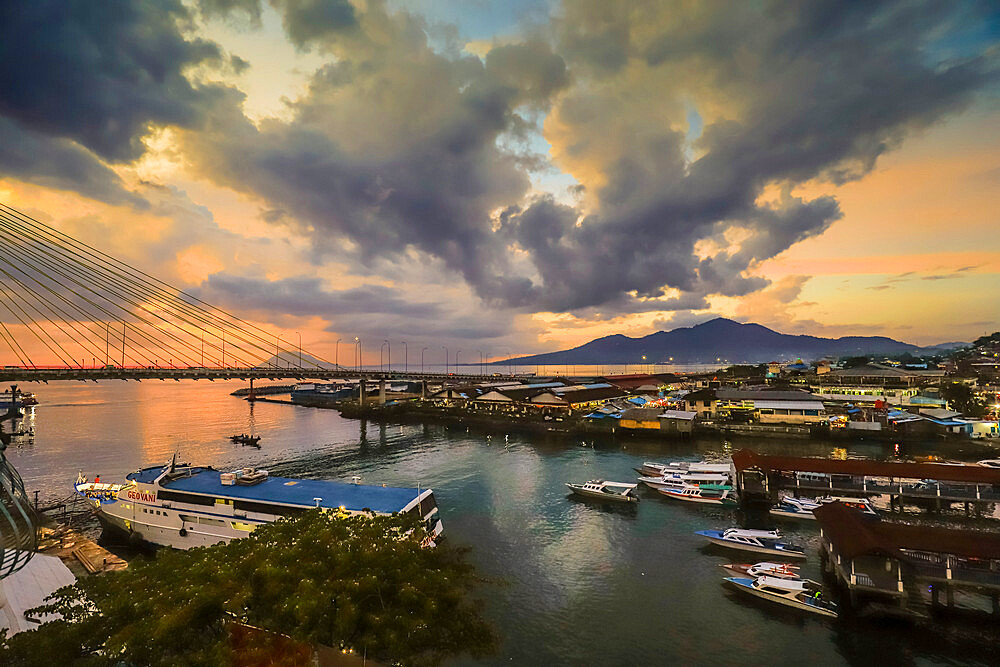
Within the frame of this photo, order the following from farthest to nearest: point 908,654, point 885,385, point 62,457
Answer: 1. point 885,385
2. point 62,457
3. point 908,654

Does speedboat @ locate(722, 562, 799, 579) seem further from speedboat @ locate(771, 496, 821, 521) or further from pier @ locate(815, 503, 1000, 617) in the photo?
speedboat @ locate(771, 496, 821, 521)

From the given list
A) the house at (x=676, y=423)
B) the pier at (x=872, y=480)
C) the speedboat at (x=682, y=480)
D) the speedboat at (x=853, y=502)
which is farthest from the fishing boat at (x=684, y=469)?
the house at (x=676, y=423)

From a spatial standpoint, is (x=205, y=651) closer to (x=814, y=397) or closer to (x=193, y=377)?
(x=193, y=377)

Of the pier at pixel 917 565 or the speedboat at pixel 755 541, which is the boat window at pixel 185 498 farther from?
the pier at pixel 917 565

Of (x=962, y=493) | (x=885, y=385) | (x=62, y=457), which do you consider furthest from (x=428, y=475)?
(x=885, y=385)

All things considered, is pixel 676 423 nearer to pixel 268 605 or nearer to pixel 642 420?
pixel 642 420
